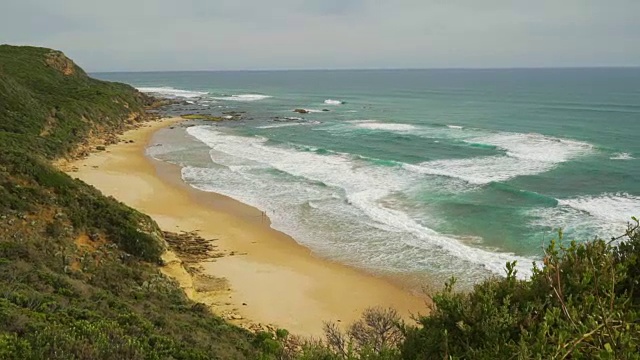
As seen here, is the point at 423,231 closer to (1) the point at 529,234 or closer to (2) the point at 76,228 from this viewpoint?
(1) the point at 529,234

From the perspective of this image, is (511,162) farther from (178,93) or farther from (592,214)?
(178,93)

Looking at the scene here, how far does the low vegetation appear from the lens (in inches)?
176

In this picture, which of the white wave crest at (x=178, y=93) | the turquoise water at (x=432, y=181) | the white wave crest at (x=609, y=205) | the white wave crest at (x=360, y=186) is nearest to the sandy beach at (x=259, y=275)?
the turquoise water at (x=432, y=181)

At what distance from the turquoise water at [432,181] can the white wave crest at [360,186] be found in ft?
0.28

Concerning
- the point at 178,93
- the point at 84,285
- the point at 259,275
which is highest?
the point at 178,93

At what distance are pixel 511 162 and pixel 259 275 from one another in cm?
2493

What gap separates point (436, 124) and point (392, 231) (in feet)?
124

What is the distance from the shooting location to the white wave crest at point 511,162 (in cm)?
3362

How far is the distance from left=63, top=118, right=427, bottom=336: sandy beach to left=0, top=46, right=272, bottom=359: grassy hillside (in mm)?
1945

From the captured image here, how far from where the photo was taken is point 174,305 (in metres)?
13.3

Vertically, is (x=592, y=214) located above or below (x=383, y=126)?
below

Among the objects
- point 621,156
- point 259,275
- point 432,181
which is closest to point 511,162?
point 621,156

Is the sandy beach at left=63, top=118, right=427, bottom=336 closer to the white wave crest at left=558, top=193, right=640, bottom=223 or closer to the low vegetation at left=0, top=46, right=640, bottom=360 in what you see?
the low vegetation at left=0, top=46, right=640, bottom=360

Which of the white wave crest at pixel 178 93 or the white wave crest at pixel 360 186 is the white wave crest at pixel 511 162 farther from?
the white wave crest at pixel 178 93
